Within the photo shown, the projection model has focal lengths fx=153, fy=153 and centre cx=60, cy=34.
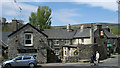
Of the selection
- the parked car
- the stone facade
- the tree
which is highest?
the tree

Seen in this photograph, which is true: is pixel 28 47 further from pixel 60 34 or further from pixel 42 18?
pixel 42 18

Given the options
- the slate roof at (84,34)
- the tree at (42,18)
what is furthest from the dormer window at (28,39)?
the tree at (42,18)

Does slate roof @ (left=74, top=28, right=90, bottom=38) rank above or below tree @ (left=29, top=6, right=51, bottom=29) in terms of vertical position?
below

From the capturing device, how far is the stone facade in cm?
2447

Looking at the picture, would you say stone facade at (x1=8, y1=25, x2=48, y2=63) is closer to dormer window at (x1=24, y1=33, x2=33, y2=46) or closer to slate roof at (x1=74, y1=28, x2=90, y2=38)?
dormer window at (x1=24, y1=33, x2=33, y2=46)

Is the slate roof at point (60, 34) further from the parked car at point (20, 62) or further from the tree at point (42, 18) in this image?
the parked car at point (20, 62)

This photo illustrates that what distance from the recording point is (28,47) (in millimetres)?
24703

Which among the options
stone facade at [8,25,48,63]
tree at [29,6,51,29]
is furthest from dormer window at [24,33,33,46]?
tree at [29,6,51,29]

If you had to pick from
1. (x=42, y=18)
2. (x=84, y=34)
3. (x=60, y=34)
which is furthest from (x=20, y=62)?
→ (x=42, y=18)

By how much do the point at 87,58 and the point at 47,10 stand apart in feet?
124

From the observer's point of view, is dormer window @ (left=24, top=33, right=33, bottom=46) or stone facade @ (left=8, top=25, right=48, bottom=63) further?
dormer window @ (left=24, top=33, right=33, bottom=46)

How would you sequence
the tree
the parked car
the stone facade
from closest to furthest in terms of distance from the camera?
the parked car
the stone facade
the tree

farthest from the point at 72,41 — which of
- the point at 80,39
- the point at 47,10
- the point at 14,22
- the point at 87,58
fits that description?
the point at 47,10

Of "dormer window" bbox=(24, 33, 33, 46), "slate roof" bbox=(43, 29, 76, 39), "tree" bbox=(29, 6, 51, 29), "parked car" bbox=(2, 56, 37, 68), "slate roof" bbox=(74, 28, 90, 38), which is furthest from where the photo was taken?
"tree" bbox=(29, 6, 51, 29)
